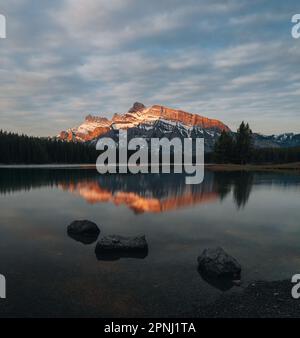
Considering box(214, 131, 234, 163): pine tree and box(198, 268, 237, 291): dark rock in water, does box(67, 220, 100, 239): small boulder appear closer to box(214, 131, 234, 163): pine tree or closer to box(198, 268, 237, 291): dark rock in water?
box(198, 268, 237, 291): dark rock in water

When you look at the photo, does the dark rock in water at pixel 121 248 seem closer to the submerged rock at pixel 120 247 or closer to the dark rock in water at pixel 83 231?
the submerged rock at pixel 120 247

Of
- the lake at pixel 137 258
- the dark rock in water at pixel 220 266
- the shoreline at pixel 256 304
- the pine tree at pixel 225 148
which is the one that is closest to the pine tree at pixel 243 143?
the pine tree at pixel 225 148

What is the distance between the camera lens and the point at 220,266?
19281 millimetres

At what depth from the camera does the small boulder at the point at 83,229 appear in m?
29.5

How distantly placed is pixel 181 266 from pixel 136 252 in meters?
4.19

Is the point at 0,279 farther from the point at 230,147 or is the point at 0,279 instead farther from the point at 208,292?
the point at 230,147

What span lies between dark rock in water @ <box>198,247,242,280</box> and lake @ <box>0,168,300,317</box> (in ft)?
1.98

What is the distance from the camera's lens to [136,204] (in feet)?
161

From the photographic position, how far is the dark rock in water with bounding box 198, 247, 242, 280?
19109 millimetres

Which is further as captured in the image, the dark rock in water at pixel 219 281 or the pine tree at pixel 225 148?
the pine tree at pixel 225 148

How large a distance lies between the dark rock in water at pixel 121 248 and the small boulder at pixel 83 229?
18.3 ft

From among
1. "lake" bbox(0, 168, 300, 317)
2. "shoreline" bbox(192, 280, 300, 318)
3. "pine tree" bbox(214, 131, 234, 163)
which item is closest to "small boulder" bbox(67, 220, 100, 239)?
"lake" bbox(0, 168, 300, 317)

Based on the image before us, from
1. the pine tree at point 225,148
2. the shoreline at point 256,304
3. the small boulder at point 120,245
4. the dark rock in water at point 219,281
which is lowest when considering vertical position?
the dark rock in water at point 219,281

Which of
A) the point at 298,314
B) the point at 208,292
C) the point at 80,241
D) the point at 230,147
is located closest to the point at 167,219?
the point at 80,241
